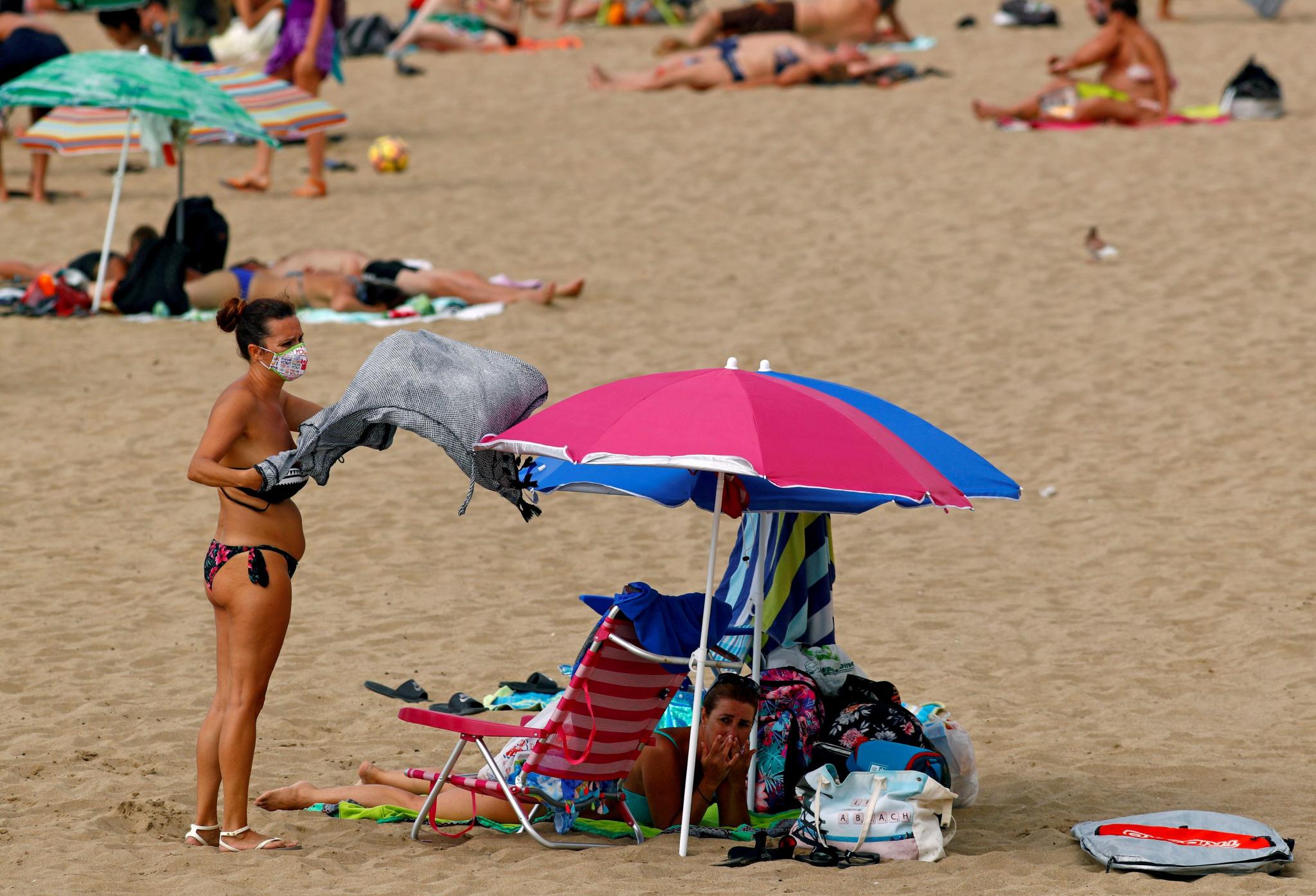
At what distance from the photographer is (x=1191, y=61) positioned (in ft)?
56.2

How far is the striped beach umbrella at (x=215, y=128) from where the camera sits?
11.3 m

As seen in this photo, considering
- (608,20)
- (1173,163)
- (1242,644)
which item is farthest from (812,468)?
(608,20)

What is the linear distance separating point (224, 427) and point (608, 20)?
17797mm

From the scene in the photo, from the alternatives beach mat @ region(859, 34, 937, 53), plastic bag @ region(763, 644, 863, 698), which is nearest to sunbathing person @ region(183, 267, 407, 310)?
plastic bag @ region(763, 644, 863, 698)

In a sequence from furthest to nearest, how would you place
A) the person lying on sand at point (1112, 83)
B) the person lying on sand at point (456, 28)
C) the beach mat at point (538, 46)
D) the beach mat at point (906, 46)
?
the beach mat at point (538, 46) < the person lying on sand at point (456, 28) < the beach mat at point (906, 46) < the person lying on sand at point (1112, 83)

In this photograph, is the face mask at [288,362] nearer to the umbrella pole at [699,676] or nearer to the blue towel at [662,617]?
the blue towel at [662,617]

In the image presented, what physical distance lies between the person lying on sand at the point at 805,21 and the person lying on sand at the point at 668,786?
43.9ft

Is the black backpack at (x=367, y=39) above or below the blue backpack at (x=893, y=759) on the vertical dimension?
above

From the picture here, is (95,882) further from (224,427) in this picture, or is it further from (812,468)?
(812,468)

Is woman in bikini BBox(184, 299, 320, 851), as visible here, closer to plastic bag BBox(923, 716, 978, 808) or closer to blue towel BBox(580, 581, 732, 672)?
blue towel BBox(580, 581, 732, 672)

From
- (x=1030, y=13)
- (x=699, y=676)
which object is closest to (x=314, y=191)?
(x=1030, y=13)

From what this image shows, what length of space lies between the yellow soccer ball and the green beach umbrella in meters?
4.15

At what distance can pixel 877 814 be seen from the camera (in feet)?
14.8

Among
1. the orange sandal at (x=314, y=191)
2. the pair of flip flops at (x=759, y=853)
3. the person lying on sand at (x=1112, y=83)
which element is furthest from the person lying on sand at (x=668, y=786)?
the person lying on sand at (x=1112, y=83)
